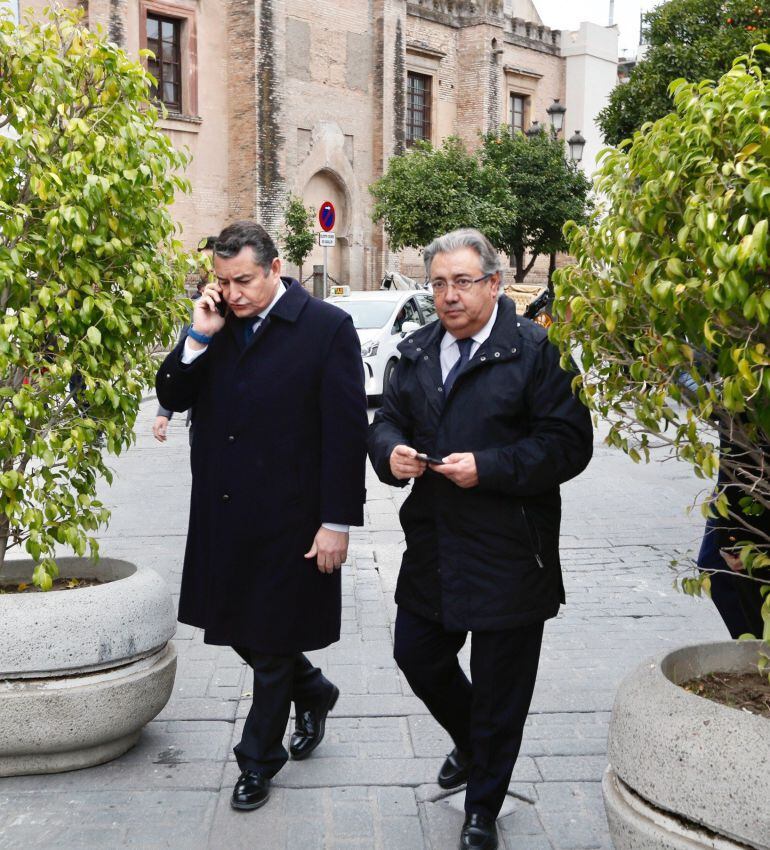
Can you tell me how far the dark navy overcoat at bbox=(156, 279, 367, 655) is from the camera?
4355mm

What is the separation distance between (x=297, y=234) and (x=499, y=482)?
3285cm

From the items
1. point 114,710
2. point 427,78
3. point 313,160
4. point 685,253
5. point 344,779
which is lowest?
point 344,779

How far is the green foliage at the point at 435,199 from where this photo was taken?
35.6 meters

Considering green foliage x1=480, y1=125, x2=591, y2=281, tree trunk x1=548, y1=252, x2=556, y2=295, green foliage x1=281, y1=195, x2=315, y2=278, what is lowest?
tree trunk x1=548, y1=252, x2=556, y2=295

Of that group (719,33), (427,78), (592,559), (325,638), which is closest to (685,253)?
(325,638)

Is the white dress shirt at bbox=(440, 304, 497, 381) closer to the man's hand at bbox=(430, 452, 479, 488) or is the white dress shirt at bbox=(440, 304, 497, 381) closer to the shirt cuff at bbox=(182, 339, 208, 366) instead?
the man's hand at bbox=(430, 452, 479, 488)

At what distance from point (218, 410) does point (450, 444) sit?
1.00 m

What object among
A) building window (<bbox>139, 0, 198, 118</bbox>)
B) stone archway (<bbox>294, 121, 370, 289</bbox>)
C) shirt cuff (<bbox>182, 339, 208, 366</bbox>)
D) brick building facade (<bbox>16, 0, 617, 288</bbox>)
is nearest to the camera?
shirt cuff (<bbox>182, 339, 208, 366</bbox>)

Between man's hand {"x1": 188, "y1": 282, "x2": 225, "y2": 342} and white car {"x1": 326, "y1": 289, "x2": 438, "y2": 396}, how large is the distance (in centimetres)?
1303

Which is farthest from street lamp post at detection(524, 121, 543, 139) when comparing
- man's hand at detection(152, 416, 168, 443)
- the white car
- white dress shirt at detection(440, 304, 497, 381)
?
white dress shirt at detection(440, 304, 497, 381)

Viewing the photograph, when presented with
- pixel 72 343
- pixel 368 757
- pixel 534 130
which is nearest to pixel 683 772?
pixel 368 757

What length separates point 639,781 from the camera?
9.75 feet

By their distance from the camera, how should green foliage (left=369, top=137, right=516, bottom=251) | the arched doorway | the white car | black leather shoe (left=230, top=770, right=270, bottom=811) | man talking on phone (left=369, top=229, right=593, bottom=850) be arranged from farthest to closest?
1. the arched doorway
2. green foliage (left=369, top=137, right=516, bottom=251)
3. the white car
4. black leather shoe (left=230, top=770, right=270, bottom=811)
5. man talking on phone (left=369, top=229, right=593, bottom=850)

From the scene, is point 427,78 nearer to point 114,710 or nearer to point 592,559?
point 592,559
